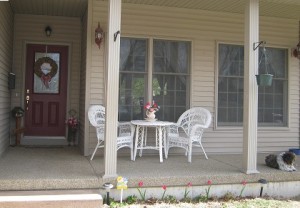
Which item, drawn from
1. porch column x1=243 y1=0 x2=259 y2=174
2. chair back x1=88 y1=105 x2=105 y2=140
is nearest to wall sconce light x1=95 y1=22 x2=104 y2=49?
chair back x1=88 y1=105 x2=105 y2=140

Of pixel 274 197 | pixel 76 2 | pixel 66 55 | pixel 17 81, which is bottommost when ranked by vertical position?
pixel 274 197

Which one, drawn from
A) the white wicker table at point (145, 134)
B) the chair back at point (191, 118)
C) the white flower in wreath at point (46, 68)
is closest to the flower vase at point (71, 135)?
the white flower in wreath at point (46, 68)

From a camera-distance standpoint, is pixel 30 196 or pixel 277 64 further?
pixel 277 64

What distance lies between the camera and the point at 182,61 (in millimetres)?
6512

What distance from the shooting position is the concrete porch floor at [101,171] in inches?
166

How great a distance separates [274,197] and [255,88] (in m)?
1.52

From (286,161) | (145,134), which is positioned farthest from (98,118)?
(286,161)

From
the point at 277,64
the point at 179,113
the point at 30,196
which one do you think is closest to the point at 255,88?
the point at 179,113

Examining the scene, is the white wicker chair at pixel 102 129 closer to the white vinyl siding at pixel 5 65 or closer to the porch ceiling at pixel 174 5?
the white vinyl siding at pixel 5 65

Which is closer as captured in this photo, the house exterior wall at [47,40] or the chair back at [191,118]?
the chair back at [191,118]

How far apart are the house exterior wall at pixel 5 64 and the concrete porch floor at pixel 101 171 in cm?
45

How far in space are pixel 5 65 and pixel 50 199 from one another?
3.02 m

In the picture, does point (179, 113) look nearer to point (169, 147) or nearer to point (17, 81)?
point (169, 147)

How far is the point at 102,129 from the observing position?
5.50 m
